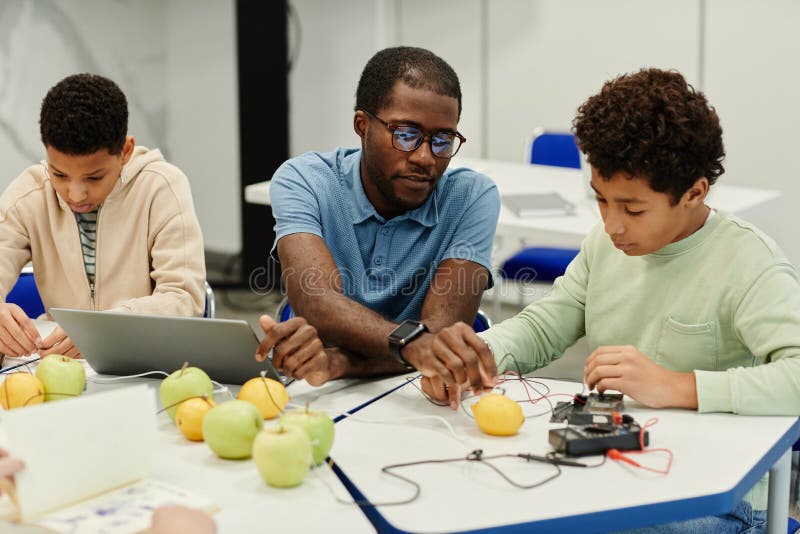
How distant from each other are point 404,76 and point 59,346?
3.14 feet

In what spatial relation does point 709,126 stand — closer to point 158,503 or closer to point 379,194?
point 379,194

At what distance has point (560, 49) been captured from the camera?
4996 millimetres

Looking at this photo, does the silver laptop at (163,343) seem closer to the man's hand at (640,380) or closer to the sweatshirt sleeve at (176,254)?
the sweatshirt sleeve at (176,254)

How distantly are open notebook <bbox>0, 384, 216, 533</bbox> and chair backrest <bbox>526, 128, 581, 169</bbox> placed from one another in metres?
3.21

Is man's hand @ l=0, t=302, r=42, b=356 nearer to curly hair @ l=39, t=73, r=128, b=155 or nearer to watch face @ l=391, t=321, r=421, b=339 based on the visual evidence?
curly hair @ l=39, t=73, r=128, b=155

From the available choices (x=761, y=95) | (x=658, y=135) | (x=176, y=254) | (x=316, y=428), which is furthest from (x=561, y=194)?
(x=316, y=428)

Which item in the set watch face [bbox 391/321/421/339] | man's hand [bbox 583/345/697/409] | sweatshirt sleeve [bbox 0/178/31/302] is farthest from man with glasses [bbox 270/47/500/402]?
sweatshirt sleeve [bbox 0/178/31/302]

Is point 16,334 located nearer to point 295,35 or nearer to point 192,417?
point 192,417

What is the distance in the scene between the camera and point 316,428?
157 cm

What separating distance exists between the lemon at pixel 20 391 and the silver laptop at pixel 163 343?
7.4 inches

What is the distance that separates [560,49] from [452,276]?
9.80 feet

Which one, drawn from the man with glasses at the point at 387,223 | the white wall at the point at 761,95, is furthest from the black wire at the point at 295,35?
the man with glasses at the point at 387,223

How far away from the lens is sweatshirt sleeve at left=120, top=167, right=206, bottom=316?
2.38 m

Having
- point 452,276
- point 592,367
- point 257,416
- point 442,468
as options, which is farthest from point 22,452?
point 452,276
